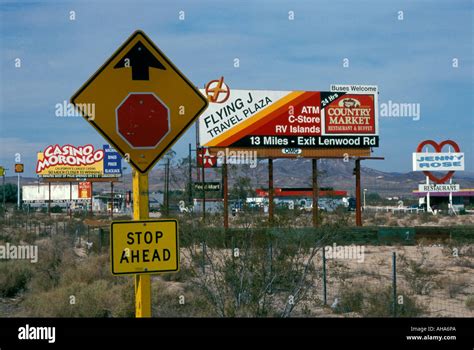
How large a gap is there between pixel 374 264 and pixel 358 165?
11.6 meters

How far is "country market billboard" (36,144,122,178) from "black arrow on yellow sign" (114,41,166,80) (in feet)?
201

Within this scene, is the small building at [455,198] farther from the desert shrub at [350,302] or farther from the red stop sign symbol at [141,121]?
the red stop sign symbol at [141,121]

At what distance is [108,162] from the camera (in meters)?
61.7

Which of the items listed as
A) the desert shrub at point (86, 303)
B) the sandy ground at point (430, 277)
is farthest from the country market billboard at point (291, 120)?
the desert shrub at point (86, 303)

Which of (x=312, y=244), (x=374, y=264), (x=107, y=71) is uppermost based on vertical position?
(x=107, y=71)

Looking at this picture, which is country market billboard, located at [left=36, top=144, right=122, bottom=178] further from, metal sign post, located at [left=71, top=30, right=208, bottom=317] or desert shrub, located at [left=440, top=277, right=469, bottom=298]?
metal sign post, located at [left=71, top=30, right=208, bottom=317]

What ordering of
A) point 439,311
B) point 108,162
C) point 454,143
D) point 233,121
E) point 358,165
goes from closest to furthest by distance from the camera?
point 439,311
point 233,121
point 358,165
point 454,143
point 108,162

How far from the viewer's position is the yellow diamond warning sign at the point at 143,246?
16.0 ft

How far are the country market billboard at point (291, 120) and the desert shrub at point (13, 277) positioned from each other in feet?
44.4

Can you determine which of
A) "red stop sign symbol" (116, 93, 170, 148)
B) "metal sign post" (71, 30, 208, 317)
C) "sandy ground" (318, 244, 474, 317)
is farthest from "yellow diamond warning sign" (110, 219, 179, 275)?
"sandy ground" (318, 244, 474, 317)

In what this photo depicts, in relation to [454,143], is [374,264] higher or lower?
lower

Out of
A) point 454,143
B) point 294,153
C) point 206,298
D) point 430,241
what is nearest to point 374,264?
point 430,241
